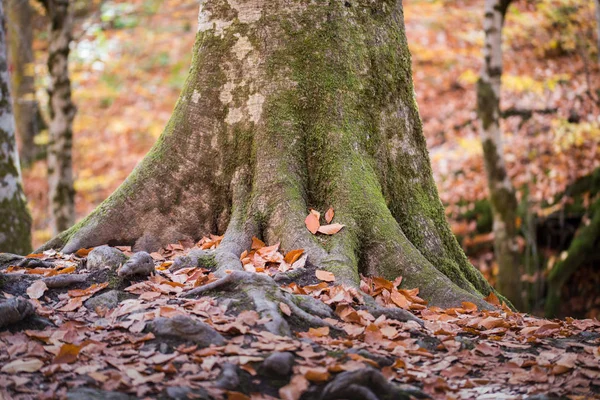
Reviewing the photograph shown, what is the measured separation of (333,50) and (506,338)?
2328 millimetres

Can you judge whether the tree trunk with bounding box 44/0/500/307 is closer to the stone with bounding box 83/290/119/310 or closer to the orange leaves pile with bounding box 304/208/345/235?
the orange leaves pile with bounding box 304/208/345/235

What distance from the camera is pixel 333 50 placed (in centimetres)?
447

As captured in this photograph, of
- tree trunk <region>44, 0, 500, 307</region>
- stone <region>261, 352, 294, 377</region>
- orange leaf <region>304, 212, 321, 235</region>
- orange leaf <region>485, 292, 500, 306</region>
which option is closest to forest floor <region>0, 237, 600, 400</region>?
stone <region>261, 352, 294, 377</region>

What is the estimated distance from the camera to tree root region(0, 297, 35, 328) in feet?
9.92

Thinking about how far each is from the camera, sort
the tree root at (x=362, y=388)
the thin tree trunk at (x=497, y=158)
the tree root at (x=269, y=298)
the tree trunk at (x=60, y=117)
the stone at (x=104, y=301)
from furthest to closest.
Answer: the tree trunk at (x=60, y=117) < the thin tree trunk at (x=497, y=158) < the stone at (x=104, y=301) < the tree root at (x=269, y=298) < the tree root at (x=362, y=388)

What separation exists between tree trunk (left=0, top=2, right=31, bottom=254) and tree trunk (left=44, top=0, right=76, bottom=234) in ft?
8.70

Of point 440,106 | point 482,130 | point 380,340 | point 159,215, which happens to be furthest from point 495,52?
point 380,340

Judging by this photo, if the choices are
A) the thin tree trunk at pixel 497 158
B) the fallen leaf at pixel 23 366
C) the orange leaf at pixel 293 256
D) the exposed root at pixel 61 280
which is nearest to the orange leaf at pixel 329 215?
the orange leaf at pixel 293 256

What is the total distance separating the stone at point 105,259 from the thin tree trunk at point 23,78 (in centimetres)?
1233

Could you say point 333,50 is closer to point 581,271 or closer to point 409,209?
point 409,209

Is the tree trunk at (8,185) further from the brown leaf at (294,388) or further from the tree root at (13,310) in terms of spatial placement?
the brown leaf at (294,388)

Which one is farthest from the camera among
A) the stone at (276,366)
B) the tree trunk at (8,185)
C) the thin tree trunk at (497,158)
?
the thin tree trunk at (497,158)

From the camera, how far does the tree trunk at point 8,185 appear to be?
650 cm

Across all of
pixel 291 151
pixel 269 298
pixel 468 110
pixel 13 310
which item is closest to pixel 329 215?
pixel 291 151
